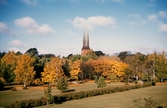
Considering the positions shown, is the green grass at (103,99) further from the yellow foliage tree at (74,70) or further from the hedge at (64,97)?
the yellow foliage tree at (74,70)

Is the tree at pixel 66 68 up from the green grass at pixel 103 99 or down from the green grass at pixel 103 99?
up

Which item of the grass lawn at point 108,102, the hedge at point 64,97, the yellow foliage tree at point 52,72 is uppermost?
the yellow foliage tree at point 52,72

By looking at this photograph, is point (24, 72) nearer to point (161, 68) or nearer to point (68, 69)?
point (68, 69)

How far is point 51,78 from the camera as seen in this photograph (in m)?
48.2

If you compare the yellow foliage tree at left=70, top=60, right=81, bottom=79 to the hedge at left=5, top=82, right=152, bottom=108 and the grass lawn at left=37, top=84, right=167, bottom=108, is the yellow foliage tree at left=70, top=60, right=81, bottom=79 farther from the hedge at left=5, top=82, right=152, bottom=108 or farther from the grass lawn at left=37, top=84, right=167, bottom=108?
the grass lawn at left=37, top=84, right=167, bottom=108

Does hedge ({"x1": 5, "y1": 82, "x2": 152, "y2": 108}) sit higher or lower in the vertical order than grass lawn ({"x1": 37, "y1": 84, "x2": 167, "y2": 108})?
higher

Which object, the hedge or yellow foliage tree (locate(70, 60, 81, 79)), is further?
yellow foliage tree (locate(70, 60, 81, 79))

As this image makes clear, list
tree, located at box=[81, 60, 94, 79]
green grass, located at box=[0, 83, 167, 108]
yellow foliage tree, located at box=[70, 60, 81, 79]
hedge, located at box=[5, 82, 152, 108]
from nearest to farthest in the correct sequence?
hedge, located at box=[5, 82, 152, 108] < green grass, located at box=[0, 83, 167, 108] < yellow foliage tree, located at box=[70, 60, 81, 79] < tree, located at box=[81, 60, 94, 79]

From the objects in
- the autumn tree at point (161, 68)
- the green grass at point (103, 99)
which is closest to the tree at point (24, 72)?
the green grass at point (103, 99)

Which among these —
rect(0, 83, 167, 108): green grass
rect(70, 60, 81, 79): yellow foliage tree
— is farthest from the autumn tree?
rect(70, 60, 81, 79): yellow foliage tree

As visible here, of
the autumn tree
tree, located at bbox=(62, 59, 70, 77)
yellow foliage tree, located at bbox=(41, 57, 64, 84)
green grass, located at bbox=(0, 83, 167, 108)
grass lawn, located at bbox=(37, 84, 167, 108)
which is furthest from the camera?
tree, located at bbox=(62, 59, 70, 77)

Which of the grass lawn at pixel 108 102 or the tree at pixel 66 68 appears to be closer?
the grass lawn at pixel 108 102

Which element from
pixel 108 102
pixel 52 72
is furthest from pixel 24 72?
pixel 108 102

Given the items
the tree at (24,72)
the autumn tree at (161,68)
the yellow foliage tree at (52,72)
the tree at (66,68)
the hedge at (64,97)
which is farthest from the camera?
the tree at (66,68)
